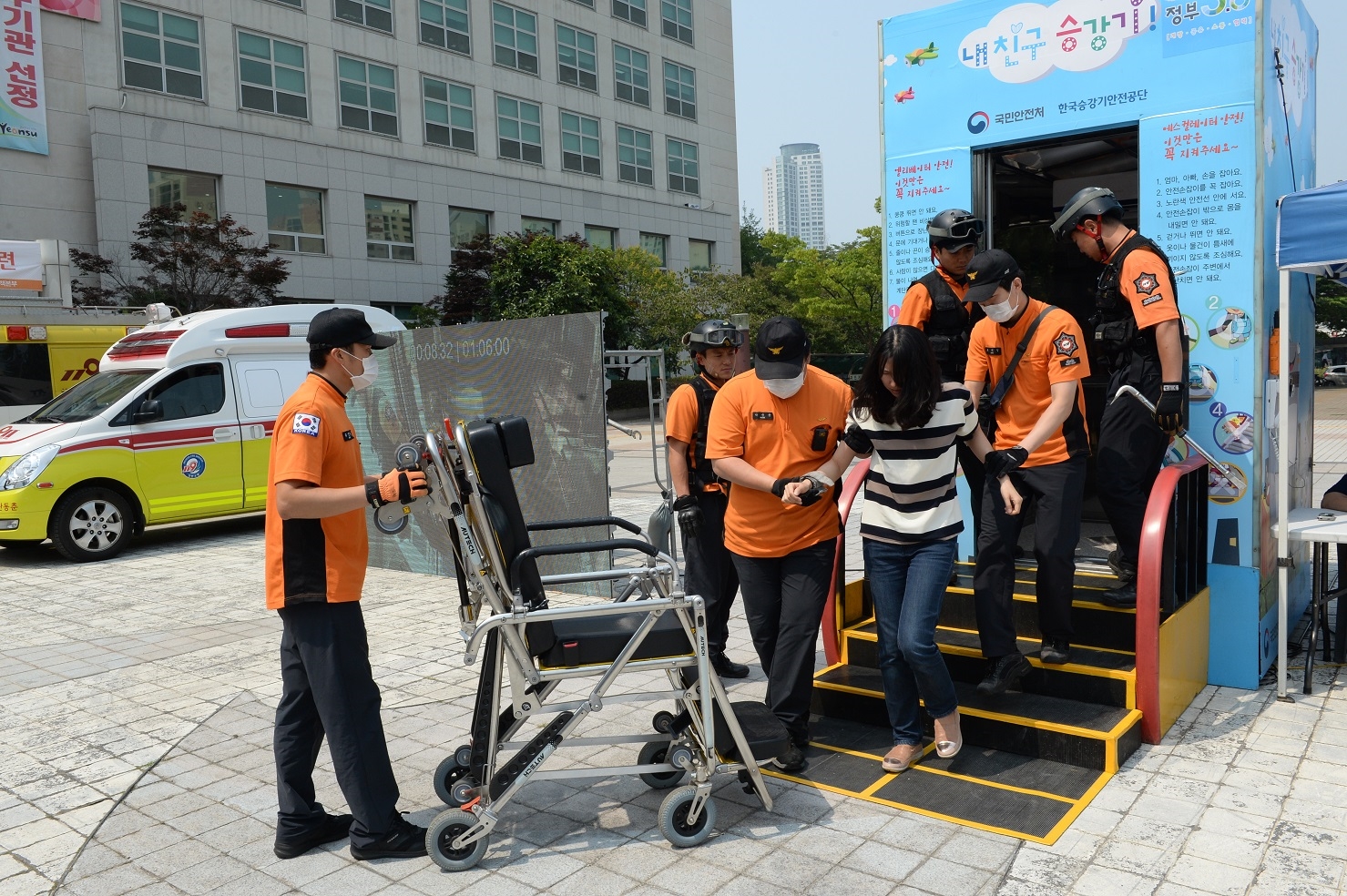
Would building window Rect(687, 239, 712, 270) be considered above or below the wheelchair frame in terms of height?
above

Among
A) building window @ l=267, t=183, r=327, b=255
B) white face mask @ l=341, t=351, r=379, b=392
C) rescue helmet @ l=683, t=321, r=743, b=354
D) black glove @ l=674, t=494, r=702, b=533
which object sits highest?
building window @ l=267, t=183, r=327, b=255

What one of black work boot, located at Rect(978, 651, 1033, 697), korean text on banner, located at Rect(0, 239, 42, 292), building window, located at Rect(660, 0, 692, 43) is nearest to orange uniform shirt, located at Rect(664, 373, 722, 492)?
black work boot, located at Rect(978, 651, 1033, 697)

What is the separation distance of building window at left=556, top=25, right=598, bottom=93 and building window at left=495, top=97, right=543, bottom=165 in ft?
6.32

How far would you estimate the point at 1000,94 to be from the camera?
5.56 meters

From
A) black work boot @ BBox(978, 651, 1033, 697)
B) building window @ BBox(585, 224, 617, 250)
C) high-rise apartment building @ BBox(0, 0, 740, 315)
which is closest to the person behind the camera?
black work boot @ BBox(978, 651, 1033, 697)

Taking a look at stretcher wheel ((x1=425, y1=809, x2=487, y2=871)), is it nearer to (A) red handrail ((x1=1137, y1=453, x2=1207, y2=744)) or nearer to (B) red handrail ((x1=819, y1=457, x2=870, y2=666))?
(B) red handrail ((x1=819, y1=457, x2=870, y2=666))

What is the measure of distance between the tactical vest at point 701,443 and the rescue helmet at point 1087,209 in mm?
1859

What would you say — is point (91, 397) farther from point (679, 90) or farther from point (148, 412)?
point (679, 90)

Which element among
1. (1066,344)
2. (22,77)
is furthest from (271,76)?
(1066,344)

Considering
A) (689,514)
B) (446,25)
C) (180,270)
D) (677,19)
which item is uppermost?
(677,19)

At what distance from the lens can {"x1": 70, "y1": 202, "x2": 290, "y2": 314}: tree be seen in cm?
2153

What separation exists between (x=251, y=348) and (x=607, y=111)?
86.2 feet

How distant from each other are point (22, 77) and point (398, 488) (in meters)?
23.0

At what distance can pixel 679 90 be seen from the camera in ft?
125
